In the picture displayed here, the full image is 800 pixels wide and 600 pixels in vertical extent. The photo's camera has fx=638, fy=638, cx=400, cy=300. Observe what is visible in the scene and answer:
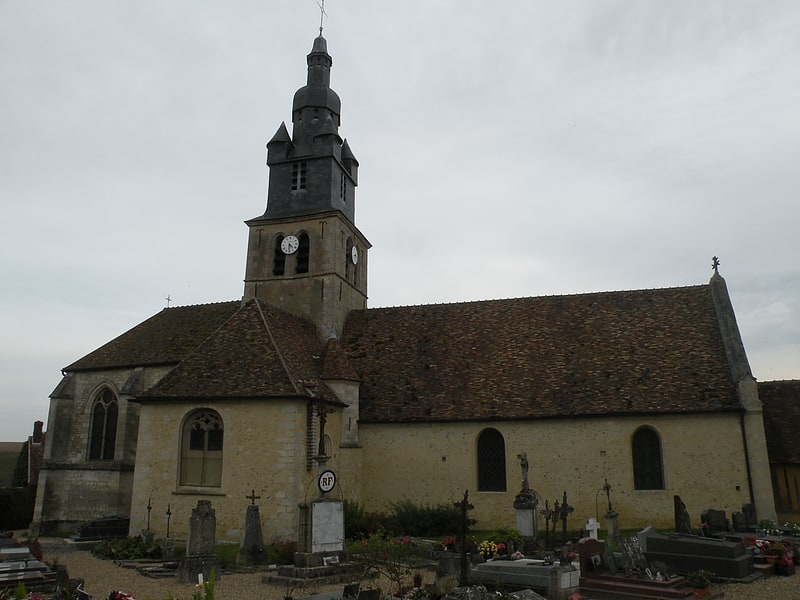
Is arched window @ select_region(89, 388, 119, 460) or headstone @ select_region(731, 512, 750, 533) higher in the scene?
arched window @ select_region(89, 388, 119, 460)

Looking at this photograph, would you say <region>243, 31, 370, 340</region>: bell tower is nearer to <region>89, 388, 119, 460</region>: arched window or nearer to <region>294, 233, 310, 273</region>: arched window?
<region>294, 233, 310, 273</region>: arched window

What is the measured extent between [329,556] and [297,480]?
3.59 metres

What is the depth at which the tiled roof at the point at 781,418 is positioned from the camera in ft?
63.4

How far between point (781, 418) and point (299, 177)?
1940cm

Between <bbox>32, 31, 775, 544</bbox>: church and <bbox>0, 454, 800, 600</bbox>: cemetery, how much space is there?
1.29m

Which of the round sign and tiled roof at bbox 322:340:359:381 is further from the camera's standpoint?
tiled roof at bbox 322:340:359:381

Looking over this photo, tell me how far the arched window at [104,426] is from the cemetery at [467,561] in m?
6.68

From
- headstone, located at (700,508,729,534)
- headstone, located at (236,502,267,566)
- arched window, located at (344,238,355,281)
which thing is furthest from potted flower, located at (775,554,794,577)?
arched window, located at (344,238,355,281)

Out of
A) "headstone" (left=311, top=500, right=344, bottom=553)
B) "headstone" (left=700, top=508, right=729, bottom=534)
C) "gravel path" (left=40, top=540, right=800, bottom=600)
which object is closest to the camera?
"gravel path" (left=40, top=540, right=800, bottom=600)

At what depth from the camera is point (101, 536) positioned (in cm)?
1942

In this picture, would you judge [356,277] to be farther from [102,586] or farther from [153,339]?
[102,586]

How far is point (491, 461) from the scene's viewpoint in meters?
20.6

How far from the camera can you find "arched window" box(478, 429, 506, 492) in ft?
66.9

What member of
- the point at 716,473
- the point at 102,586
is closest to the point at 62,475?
the point at 102,586
